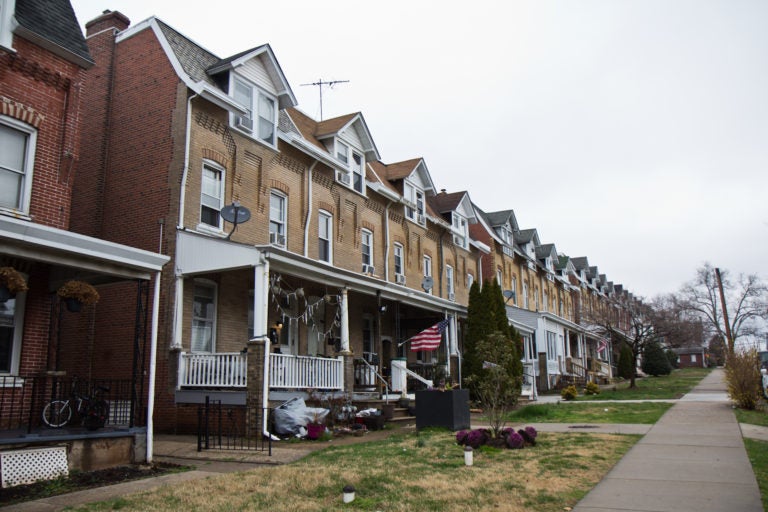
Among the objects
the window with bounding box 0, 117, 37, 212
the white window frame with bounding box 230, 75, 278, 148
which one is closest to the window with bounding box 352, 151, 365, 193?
the white window frame with bounding box 230, 75, 278, 148

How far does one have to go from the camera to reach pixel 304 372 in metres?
15.7

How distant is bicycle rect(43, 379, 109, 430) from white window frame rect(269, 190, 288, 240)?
890cm

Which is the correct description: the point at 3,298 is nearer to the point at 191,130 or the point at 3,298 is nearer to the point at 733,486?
the point at 191,130

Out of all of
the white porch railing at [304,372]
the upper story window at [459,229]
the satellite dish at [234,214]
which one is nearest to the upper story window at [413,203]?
the upper story window at [459,229]

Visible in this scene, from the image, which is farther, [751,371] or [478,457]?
[751,371]

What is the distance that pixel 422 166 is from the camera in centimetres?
2953

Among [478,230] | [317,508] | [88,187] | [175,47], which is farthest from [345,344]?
[478,230]

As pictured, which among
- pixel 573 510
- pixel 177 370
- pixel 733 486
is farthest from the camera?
pixel 177 370

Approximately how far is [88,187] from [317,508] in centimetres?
1368

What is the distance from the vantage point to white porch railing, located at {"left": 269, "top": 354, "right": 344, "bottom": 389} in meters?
14.7

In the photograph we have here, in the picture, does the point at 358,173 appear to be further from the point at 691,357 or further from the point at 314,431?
the point at 691,357

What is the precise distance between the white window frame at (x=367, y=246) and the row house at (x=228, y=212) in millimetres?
352

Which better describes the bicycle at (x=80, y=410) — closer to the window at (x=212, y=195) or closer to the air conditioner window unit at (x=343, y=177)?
the window at (x=212, y=195)

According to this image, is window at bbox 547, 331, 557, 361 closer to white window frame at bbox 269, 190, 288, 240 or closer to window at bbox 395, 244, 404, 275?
window at bbox 395, 244, 404, 275
